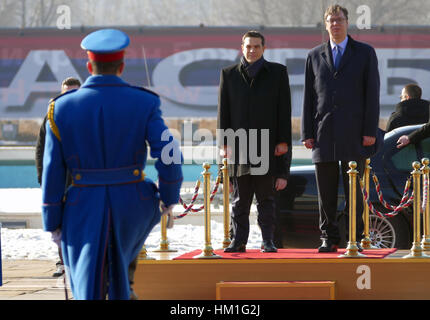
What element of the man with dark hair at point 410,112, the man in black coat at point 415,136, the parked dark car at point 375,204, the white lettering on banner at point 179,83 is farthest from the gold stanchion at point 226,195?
the white lettering on banner at point 179,83

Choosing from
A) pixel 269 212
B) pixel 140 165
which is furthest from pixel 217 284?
pixel 140 165

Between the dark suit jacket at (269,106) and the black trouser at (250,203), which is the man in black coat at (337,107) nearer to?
the dark suit jacket at (269,106)

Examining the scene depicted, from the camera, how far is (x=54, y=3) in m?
68.7

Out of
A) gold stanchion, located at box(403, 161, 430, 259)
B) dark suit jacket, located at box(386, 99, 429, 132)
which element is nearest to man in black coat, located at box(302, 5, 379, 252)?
gold stanchion, located at box(403, 161, 430, 259)

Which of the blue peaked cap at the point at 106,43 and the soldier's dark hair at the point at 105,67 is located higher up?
the blue peaked cap at the point at 106,43

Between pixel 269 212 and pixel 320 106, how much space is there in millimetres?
967

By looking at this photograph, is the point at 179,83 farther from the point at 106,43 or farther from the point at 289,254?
the point at 106,43

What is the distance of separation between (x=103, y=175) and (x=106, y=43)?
2.32 feet

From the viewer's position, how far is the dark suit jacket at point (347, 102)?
7.81 metres

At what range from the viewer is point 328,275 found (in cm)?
752

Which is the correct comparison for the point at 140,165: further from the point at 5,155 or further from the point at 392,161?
the point at 5,155

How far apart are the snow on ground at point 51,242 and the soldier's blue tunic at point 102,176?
21.8 feet

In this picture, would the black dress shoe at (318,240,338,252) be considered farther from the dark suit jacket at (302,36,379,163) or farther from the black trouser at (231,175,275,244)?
the dark suit jacket at (302,36,379,163)

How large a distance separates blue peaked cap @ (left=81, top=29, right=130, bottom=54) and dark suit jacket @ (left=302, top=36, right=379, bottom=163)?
2.98 m
